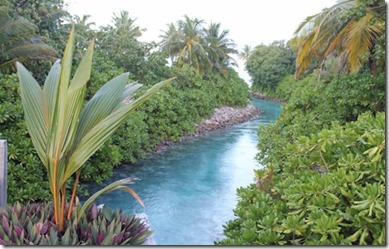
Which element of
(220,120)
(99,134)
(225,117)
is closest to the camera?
(99,134)

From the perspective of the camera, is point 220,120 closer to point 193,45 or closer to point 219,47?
point 193,45

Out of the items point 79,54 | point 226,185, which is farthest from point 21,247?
point 79,54

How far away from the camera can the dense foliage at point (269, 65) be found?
24594 millimetres

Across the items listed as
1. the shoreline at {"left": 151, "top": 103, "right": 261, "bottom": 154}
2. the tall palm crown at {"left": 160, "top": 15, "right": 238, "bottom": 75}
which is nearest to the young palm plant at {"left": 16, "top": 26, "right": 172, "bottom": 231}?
the shoreline at {"left": 151, "top": 103, "right": 261, "bottom": 154}

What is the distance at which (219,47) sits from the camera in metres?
17.1

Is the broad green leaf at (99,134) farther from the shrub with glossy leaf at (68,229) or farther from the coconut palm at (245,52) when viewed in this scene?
the coconut palm at (245,52)

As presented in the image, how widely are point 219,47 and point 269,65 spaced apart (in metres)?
9.02

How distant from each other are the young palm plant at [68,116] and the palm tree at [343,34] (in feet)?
11.3

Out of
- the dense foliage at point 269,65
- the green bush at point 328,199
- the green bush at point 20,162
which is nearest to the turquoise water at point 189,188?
the green bush at point 20,162

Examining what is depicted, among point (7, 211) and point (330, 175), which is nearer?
point (330, 175)

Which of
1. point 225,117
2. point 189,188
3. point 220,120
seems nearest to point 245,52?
point 225,117

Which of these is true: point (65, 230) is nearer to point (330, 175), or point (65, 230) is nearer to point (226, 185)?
point (330, 175)

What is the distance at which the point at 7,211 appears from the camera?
2062 millimetres

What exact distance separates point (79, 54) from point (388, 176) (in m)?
6.65
